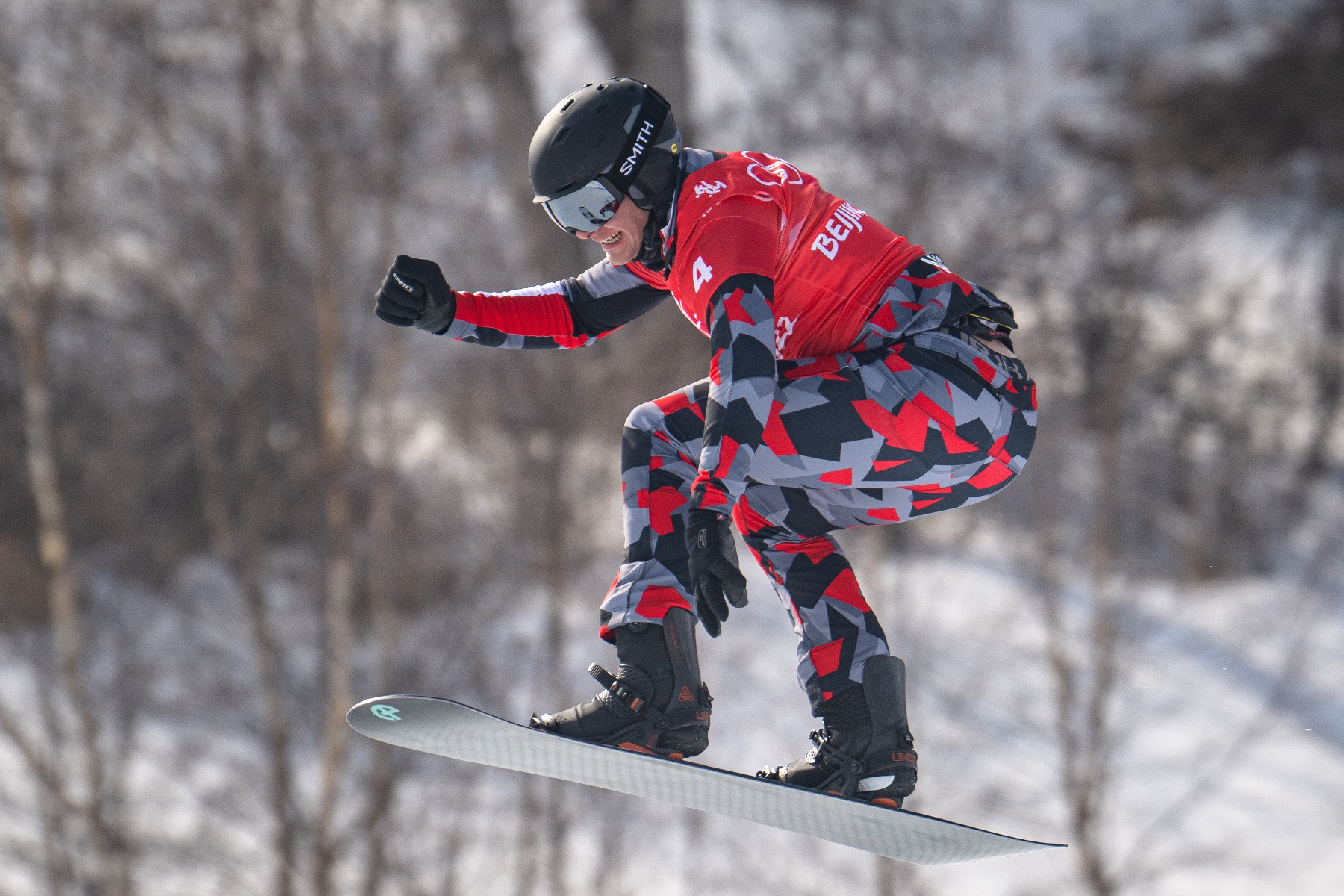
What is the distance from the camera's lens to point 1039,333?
16.8m

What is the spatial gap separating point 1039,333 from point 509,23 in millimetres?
8623

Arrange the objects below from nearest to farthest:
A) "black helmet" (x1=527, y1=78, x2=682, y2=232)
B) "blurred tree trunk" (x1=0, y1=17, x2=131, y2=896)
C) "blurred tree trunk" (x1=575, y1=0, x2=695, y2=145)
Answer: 1. "black helmet" (x1=527, y1=78, x2=682, y2=232)
2. "blurred tree trunk" (x1=0, y1=17, x2=131, y2=896)
3. "blurred tree trunk" (x1=575, y1=0, x2=695, y2=145)

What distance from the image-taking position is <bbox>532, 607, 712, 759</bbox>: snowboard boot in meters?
3.23

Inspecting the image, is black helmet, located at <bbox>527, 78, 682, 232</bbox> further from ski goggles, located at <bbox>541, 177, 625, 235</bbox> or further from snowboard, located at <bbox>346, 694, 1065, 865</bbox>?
snowboard, located at <bbox>346, 694, 1065, 865</bbox>

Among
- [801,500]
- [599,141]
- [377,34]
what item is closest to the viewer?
[599,141]

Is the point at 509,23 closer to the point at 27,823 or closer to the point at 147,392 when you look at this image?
the point at 147,392

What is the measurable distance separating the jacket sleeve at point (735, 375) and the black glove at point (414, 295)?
38.4 inches

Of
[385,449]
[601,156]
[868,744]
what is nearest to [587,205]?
[601,156]

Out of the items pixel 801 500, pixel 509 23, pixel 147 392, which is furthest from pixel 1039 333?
pixel 801 500

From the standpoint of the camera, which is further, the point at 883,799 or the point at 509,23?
the point at 509,23

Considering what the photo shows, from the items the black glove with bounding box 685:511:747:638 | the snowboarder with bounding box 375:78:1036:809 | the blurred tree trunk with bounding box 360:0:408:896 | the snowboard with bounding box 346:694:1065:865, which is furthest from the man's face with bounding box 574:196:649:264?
the blurred tree trunk with bounding box 360:0:408:896

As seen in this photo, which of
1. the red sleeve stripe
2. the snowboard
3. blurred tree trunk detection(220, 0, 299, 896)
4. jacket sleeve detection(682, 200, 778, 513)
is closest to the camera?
jacket sleeve detection(682, 200, 778, 513)

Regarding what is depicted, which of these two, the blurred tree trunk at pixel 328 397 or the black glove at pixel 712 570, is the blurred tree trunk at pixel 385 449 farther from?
the black glove at pixel 712 570

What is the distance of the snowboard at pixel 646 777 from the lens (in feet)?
10.4
